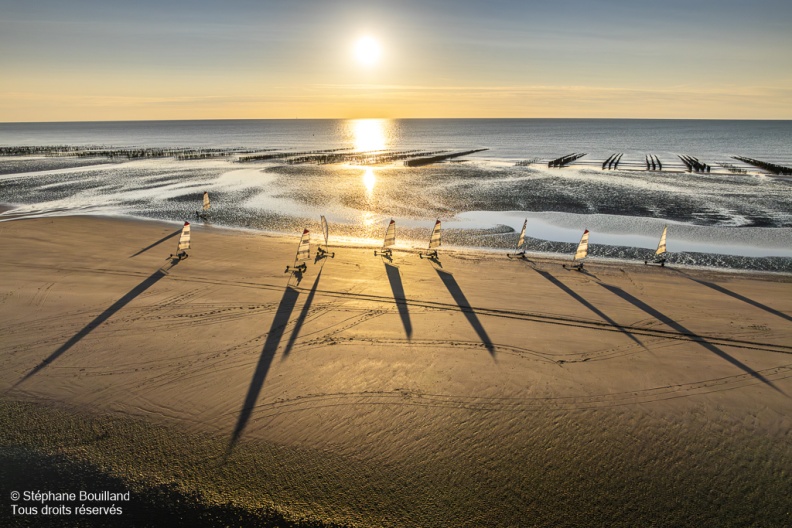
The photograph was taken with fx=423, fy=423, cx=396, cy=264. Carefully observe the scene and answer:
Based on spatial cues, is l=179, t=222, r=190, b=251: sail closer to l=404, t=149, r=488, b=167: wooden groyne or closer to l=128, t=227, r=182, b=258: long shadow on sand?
l=128, t=227, r=182, b=258: long shadow on sand

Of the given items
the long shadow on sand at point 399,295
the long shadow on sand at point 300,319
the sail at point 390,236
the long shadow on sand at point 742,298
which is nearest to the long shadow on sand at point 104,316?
the long shadow on sand at point 300,319

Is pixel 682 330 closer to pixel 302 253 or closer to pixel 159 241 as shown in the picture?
pixel 302 253

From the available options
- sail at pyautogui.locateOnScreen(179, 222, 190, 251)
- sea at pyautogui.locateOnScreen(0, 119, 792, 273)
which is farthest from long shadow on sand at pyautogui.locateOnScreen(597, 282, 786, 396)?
sail at pyautogui.locateOnScreen(179, 222, 190, 251)

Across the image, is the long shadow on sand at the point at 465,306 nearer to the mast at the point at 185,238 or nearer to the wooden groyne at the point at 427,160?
the mast at the point at 185,238

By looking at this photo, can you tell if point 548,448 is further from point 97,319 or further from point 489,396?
point 97,319

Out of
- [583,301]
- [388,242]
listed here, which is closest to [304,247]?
[388,242]
